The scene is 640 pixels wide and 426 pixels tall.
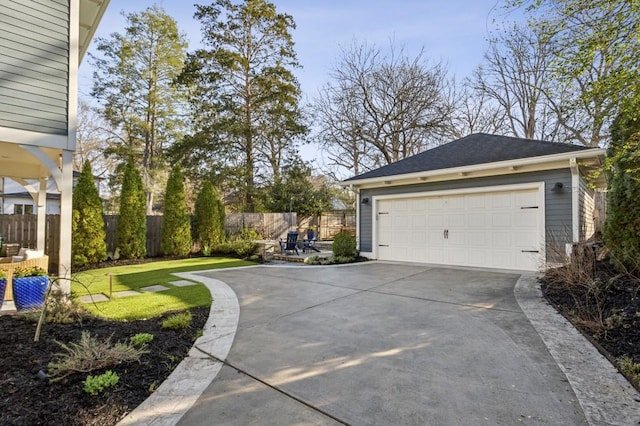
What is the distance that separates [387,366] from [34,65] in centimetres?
664

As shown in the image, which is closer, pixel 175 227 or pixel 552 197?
pixel 552 197

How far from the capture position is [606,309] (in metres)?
3.95

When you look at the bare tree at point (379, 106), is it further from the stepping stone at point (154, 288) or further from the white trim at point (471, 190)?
the stepping stone at point (154, 288)

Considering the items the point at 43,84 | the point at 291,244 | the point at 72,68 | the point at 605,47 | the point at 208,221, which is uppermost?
the point at 72,68

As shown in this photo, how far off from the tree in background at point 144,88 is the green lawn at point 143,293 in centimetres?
1210

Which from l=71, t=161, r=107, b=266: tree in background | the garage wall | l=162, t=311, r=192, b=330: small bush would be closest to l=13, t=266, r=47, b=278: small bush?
l=162, t=311, r=192, b=330: small bush

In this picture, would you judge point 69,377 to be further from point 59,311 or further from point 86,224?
point 86,224

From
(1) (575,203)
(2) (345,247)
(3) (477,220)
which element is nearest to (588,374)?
(1) (575,203)

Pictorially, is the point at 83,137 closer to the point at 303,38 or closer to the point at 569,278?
the point at 303,38

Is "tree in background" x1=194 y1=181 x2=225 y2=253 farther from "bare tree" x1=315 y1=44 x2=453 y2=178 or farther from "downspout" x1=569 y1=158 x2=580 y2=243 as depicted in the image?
"downspout" x1=569 y1=158 x2=580 y2=243

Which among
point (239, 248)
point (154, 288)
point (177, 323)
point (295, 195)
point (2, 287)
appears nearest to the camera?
point (177, 323)

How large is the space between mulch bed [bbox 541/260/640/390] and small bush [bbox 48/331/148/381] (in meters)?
3.85

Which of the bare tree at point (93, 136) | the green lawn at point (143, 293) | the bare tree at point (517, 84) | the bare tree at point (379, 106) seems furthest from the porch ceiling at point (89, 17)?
the bare tree at point (517, 84)

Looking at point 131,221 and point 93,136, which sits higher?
point 93,136
